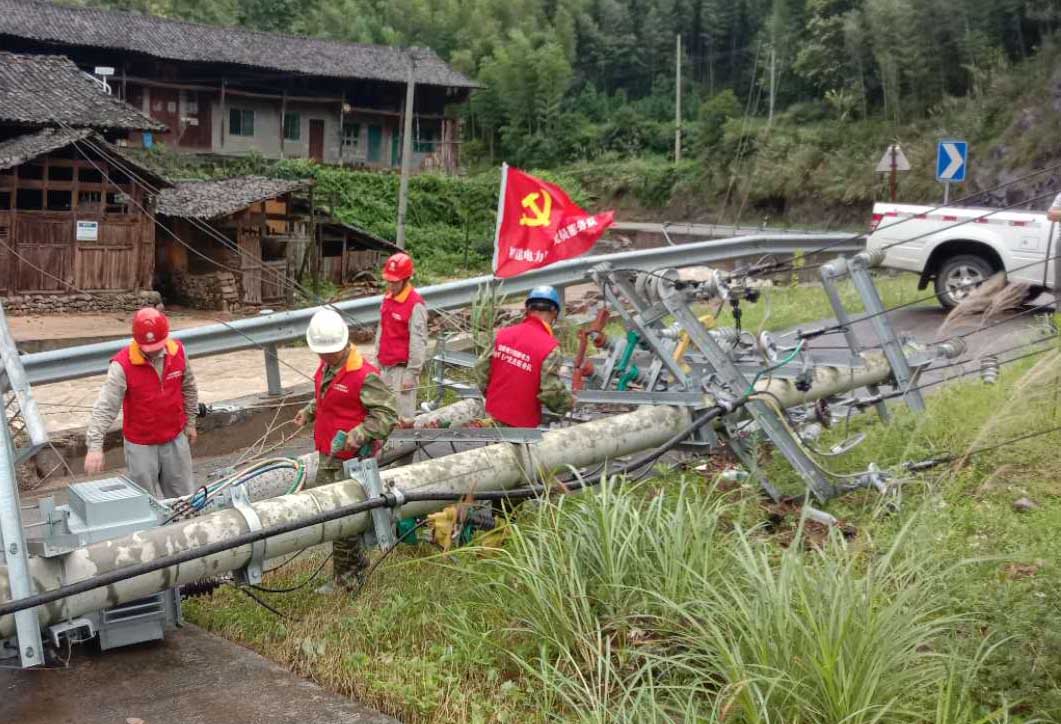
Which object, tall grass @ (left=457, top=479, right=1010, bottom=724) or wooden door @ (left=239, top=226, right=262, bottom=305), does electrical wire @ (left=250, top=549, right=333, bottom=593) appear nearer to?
tall grass @ (left=457, top=479, right=1010, bottom=724)

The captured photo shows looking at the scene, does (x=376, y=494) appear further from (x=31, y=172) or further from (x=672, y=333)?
(x=31, y=172)

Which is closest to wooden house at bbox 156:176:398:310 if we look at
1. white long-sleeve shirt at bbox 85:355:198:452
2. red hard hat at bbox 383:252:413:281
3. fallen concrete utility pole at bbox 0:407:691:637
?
red hard hat at bbox 383:252:413:281

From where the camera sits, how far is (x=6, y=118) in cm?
2755

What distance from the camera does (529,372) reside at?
704cm

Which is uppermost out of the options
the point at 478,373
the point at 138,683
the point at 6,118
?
the point at 6,118

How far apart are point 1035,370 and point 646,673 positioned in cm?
241

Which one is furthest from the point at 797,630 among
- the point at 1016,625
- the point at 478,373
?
the point at 478,373

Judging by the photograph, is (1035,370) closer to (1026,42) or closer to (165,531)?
(165,531)

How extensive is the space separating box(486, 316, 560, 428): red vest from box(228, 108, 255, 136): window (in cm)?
3922

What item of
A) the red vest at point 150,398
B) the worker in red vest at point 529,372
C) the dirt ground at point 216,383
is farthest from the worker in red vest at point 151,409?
the dirt ground at point 216,383

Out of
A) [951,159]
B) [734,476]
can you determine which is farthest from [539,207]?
[951,159]

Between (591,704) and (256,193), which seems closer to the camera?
(591,704)

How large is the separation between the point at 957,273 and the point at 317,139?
116 feet

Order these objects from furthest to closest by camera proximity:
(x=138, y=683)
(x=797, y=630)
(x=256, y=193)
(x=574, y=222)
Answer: (x=256, y=193) → (x=574, y=222) → (x=138, y=683) → (x=797, y=630)
